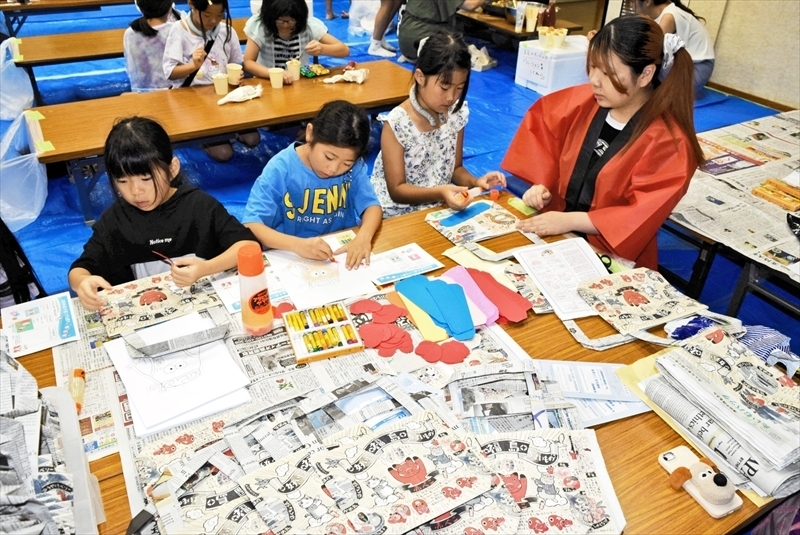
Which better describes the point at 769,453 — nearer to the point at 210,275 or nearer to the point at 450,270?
the point at 450,270

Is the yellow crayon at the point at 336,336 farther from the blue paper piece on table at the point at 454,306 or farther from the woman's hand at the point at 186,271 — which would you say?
the woman's hand at the point at 186,271

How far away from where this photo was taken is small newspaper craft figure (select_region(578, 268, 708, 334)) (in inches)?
57.9

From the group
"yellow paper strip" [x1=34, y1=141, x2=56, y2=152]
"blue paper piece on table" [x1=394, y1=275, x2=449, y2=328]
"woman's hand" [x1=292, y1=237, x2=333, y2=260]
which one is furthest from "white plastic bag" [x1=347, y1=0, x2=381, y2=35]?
"blue paper piece on table" [x1=394, y1=275, x2=449, y2=328]

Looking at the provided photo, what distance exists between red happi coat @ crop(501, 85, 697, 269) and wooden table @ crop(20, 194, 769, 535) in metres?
0.45

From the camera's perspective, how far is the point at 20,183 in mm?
2898

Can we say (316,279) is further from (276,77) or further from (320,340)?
(276,77)

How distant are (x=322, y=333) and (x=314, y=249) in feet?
1.08

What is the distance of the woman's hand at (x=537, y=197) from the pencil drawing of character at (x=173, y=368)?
3.91 ft

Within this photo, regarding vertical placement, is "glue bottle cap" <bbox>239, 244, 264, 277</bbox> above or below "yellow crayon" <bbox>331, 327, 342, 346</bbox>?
above

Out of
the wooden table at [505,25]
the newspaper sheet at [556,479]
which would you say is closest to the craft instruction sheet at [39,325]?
the newspaper sheet at [556,479]

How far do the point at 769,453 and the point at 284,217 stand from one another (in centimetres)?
147

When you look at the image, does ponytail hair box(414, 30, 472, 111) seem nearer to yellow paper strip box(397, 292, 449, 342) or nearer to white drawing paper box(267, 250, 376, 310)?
white drawing paper box(267, 250, 376, 310)

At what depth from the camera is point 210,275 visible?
1.56m

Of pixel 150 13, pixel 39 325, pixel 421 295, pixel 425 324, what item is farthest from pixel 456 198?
pixel 150 13
